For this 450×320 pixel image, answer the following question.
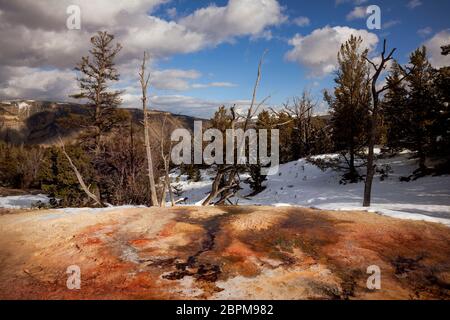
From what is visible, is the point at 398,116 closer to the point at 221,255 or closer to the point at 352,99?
the point at 352,99

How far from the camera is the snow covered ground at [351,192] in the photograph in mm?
12102

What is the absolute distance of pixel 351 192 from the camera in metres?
17.0

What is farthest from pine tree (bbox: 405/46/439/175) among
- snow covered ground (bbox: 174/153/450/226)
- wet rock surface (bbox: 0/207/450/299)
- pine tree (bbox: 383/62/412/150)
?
wet rock surface (bbox: 0/207/450/299)

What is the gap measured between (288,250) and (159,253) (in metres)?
2.07

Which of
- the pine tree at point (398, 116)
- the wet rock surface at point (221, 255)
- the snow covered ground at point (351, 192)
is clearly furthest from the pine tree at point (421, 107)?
the wet rock surface at point (221, 255)

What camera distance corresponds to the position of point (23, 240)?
5.32 m

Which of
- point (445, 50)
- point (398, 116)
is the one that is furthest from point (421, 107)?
→ point (445, 50)

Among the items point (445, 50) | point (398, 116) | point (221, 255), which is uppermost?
point (445, 50)

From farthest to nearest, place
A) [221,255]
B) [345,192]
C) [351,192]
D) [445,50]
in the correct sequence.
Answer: [345,192]
[351,192]
[445,50]
[221,255]

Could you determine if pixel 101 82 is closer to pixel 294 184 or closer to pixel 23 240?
pixel 294 184

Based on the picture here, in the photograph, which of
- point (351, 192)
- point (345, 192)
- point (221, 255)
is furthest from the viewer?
point (345, 192)

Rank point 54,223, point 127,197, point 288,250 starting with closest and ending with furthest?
1. point 288,250
2. point 54,223
3. point 127,197
